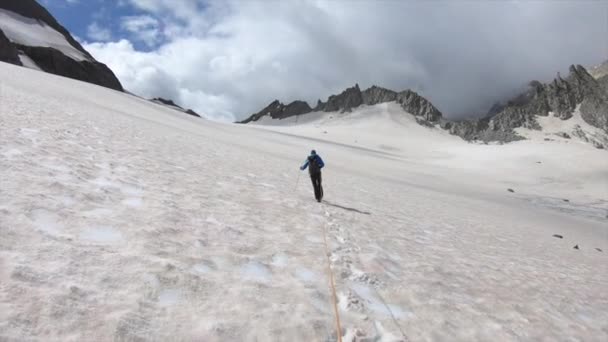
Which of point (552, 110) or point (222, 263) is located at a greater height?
point (552, 110)

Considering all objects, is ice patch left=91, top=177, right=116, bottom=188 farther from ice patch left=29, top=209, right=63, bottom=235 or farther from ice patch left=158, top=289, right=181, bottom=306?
ice patch left=158, top=289, right=181, bottom=306

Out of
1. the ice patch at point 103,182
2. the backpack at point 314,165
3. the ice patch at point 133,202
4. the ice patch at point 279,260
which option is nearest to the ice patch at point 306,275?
the ice patch at point 279,260

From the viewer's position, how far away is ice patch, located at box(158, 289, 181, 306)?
341 centimetres

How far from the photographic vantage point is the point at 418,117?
185000mm

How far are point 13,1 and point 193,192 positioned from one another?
16774 centimetres

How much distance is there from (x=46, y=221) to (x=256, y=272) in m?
2.64

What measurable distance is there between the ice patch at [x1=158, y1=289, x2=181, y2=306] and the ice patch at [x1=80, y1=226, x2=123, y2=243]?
4.17 feet

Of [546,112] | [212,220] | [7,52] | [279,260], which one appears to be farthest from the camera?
[546,112]

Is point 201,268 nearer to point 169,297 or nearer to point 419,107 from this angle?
point 169,297

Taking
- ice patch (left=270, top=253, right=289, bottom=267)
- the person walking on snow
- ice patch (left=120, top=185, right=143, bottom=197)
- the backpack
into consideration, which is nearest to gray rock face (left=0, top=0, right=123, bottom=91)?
the backpack

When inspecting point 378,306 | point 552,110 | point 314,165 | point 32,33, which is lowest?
point 378,306

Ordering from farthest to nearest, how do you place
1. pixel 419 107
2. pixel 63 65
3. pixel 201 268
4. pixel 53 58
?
1. pixel 419 107
2. pixel 63 65
3. pixel 53 58
4. pixel 201 268

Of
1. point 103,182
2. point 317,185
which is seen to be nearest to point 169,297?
point 103,182

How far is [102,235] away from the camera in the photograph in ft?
14.6
